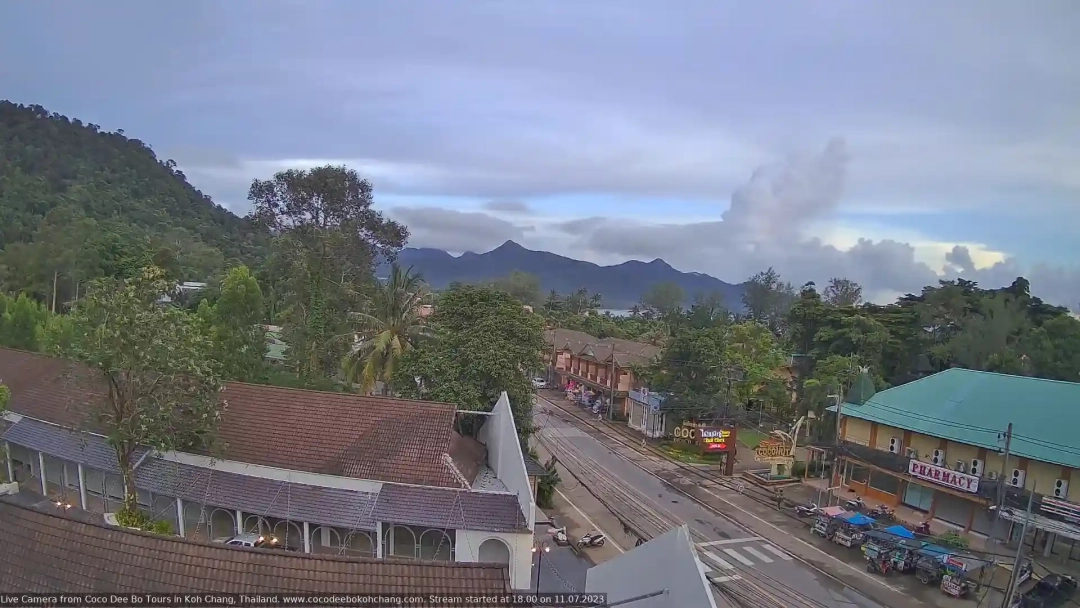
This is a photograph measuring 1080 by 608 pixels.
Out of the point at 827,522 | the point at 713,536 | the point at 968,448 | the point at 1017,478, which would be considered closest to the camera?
the point at 1017,478

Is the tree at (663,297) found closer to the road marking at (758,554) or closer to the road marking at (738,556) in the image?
the road marking at (758,554)

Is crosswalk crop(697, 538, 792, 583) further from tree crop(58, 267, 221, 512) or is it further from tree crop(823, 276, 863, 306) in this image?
tree crop(823, 276, 863, 306)

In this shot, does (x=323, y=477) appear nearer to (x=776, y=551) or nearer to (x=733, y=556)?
(x=733, y=556)

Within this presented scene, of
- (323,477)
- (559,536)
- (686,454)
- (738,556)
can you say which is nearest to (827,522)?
(738,556)

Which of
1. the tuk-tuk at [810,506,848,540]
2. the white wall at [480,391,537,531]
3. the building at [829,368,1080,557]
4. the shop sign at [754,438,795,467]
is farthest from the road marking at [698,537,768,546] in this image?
the shop sign at [754,438,795,467]

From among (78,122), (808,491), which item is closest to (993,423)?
(808,491)
